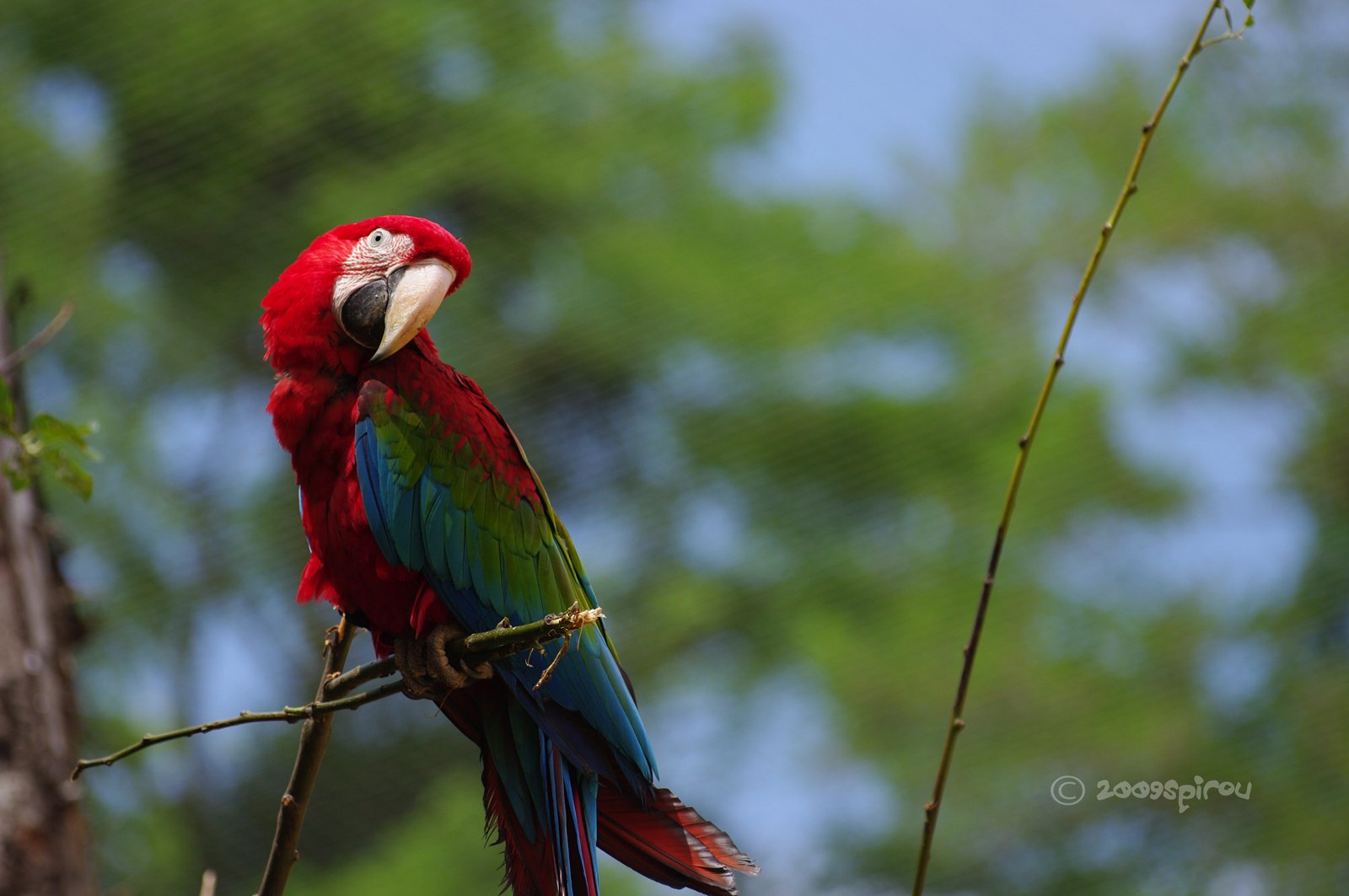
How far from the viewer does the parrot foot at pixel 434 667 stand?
1.21m

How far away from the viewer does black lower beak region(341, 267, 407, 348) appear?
1388 millimetres

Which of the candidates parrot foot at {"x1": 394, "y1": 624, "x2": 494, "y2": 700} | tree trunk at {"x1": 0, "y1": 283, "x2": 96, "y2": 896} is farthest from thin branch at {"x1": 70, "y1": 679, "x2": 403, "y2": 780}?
tree trunk at {"x1": 0, "y1": 283, "x2": 96, "y2": 896}

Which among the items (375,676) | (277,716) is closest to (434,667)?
(375,676)

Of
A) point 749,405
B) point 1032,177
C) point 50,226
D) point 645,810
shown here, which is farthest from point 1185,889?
point 50,226

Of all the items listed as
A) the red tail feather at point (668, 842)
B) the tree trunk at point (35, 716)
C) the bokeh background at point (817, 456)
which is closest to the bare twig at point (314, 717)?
the red tail feather at point (668, 842)

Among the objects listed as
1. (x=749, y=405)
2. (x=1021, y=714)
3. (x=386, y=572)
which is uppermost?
(x=749, y=405)

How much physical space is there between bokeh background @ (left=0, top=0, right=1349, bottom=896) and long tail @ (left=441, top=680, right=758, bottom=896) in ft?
11.6

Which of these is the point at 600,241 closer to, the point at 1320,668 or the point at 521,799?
the point at 1320,668

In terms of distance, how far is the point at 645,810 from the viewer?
4.08 feet

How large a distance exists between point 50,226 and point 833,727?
3.50 meters

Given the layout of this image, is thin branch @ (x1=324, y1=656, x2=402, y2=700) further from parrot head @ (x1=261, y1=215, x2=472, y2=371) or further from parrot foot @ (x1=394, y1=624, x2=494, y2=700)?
parrot head @ (x1=261, y1=215, x2=472, y2=371)

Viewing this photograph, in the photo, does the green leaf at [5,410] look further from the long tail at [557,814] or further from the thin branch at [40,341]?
the long tail at [557,814]

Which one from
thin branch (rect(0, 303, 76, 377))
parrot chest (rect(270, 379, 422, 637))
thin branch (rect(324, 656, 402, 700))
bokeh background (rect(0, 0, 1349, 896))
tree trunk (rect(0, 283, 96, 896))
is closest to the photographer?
thin branch (rect(324, 656, 402, 700))

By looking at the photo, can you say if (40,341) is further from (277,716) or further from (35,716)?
→ (277,716)
